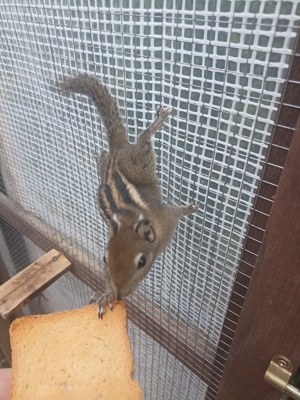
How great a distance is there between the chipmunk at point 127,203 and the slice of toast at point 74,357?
7cm

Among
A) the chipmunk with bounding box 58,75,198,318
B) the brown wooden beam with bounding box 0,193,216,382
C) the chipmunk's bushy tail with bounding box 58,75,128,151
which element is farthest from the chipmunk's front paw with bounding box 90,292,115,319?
the chipmunk's bushy tail with bounding box 58,75,128,151

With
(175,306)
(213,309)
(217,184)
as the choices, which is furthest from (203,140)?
(175,306)

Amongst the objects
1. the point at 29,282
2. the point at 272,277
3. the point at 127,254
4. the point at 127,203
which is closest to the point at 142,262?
the point at 127,254

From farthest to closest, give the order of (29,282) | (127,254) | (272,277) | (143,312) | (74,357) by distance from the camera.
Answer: (29,282) < (143,312) < (74,357) < (127,254) < (272,277)

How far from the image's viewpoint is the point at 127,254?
2.94 ft

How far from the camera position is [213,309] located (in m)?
1.15

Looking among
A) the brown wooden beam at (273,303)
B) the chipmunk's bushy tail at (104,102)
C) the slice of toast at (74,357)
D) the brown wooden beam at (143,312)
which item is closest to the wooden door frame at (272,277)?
the brown wooden beam at (273,303)

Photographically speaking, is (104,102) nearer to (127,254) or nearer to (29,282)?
(127,254)

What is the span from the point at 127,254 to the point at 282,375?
462 mm

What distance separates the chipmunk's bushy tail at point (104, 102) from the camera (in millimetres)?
1037

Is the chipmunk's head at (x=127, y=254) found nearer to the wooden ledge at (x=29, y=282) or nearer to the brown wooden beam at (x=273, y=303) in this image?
the brown wooden beam at (x=273, y=303)

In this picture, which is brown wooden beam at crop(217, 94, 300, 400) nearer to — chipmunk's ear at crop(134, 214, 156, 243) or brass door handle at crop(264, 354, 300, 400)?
brass door handle at crop(264, 354, 300, 400)

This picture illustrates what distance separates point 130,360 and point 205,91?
740 millimetres

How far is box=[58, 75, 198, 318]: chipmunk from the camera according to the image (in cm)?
91
